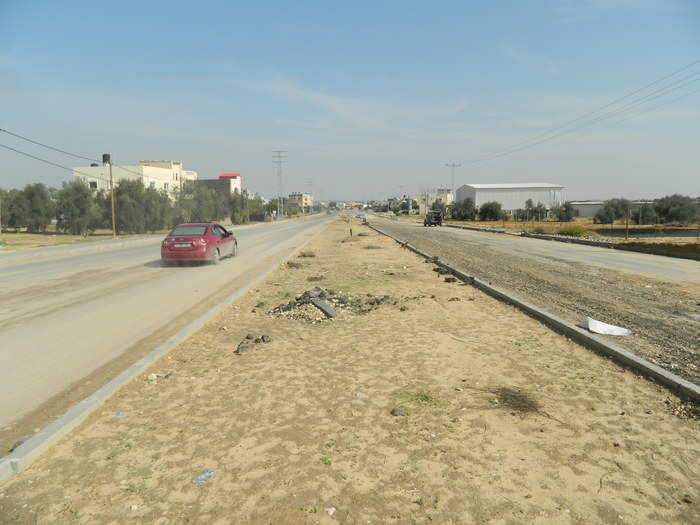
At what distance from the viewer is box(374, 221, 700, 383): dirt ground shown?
620cm

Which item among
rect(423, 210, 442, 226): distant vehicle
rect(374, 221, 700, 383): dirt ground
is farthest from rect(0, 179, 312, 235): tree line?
rect(374, 221, 700, 383): dirt ground

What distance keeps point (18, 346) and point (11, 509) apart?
14.3ft

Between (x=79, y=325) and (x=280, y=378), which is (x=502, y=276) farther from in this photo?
(x=79, y=325)

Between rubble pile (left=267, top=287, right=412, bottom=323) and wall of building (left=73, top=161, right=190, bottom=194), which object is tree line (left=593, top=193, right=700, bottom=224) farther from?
wall of building (left=73, top=161, right=190, bottom=194)

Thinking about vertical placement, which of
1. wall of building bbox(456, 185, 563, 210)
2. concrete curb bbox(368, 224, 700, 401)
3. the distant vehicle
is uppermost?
wall of building bbox(456, 185, 563, 210)

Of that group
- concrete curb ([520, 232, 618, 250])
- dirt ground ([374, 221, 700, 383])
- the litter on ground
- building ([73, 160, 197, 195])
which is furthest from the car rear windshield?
building ([73, 160, 197, 195])

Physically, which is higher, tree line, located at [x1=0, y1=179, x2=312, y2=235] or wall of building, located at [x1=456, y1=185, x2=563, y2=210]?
wall of building, located at [x1=456, y1=185, x2=563, y2=210]

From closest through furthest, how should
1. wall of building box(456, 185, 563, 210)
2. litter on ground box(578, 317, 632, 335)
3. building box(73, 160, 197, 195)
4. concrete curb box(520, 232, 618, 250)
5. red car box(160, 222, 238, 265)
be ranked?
litter on ground box(578, 317, 632, 335)
red car box(160, 222, 238, 265)
concrete curb box(520, 232, 618, 250)
building box(73, 160, 197, 195)
wall of building box(456, 185, 563, 210)

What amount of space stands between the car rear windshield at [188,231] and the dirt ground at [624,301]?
9.82 metres

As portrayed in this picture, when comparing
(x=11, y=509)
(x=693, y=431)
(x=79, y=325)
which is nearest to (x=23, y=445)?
(x=11, y=509)

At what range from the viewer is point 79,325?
745cm

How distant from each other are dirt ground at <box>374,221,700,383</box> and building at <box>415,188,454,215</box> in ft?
430

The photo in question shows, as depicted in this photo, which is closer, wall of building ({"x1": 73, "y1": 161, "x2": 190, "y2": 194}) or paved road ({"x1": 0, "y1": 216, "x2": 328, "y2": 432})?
paved road ({"x1": 0, "y1": 216, "x2": 328, "y2": 432})

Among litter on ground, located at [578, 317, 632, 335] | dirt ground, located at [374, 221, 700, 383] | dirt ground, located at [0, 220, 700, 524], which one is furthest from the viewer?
litter on ground, located at [578, 317, 632, 335]
